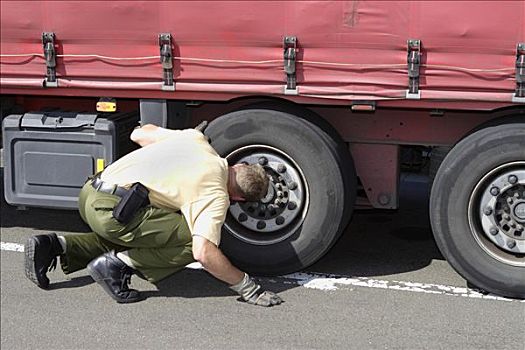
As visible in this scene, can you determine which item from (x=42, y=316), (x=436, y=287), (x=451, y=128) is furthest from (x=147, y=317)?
(x=451, y=128)

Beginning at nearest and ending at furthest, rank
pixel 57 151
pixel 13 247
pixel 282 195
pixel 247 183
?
pixel 247 183 → pixel 282 195 → pixel 57 151 → pixel 13 247

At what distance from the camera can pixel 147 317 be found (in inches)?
212

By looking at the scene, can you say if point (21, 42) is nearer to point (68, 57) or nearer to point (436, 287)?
point (68, 57)

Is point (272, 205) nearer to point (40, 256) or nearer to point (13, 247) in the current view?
point (40, 256)

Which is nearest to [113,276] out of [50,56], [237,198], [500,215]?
[237,198]

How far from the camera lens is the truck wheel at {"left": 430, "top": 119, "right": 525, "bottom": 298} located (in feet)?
18.2

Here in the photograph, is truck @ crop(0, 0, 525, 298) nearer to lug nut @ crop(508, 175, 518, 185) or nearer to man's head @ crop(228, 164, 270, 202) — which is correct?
lug nut @ crop(508, 175, 518, 185)

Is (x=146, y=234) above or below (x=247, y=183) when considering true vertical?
below

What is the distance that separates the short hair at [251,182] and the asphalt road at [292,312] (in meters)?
0.71

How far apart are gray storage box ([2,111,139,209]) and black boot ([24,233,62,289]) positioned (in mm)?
566

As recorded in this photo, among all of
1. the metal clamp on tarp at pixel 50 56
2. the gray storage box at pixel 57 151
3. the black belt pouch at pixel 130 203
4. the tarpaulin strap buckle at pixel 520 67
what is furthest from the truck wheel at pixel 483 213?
the metal clamp on tarp at pixel 50 56

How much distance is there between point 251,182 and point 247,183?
0.03 m

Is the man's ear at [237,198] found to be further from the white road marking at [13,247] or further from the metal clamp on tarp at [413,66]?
the white road marking at [13,247]

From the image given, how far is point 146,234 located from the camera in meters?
5.53
